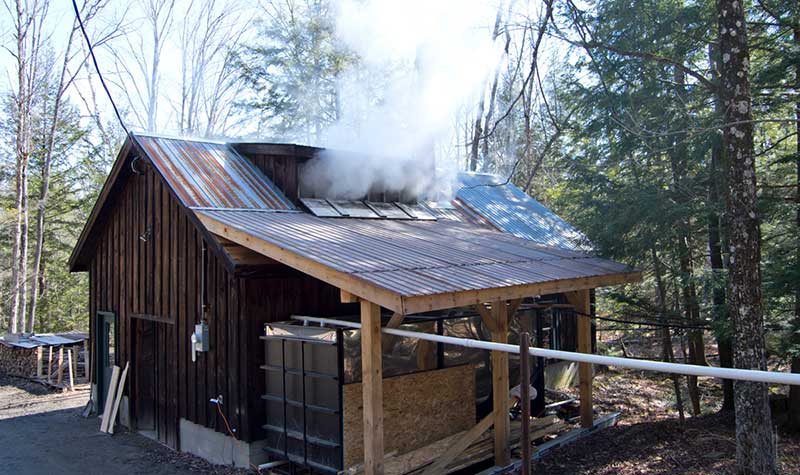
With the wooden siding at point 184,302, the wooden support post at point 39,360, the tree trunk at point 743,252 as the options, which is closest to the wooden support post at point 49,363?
the wooden support post at point 39,360

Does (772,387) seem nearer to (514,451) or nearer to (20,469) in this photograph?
(514,451)

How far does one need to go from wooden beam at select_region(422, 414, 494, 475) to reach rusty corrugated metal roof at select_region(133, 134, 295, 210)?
13.9 feet

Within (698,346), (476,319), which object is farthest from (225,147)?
(698,346)

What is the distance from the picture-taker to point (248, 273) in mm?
7746

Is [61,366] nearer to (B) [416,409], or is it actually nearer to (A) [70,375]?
(A) [70,375]

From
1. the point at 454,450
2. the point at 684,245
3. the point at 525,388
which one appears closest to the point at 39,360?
the point at 454,450

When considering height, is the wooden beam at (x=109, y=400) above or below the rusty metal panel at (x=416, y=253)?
below

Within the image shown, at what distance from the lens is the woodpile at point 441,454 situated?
22.6 ft

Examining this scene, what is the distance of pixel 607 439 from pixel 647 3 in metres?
6.09

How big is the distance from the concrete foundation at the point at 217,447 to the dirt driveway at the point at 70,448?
0.13 metres

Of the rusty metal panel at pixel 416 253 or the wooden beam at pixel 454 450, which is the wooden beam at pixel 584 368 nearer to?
the rusty metal panel at pixel 416 253

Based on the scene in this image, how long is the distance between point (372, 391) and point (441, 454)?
1914mm

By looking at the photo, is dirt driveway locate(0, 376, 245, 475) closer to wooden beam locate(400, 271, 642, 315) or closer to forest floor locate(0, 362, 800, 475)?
forest floor locate(0, 362, 800, 475)

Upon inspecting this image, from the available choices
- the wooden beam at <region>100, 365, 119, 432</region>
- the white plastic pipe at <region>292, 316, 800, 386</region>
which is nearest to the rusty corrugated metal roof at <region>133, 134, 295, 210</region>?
the wooden beam at <region>100, 365, 119, 432</region>
